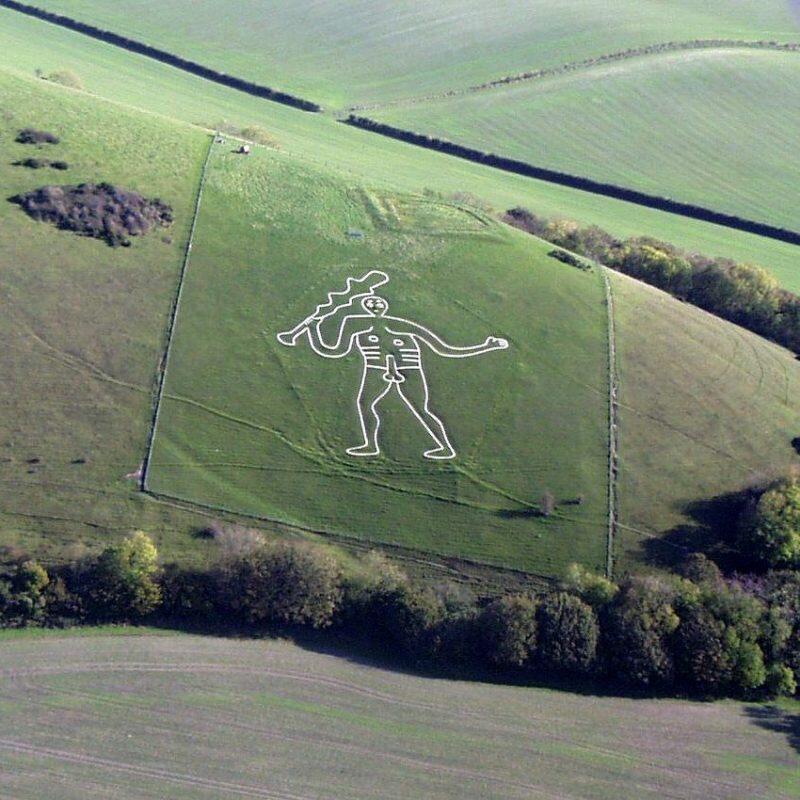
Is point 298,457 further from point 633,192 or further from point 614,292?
point 633,192

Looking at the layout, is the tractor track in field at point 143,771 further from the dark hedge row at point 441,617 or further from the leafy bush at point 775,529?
the leafy bush at point 775,529

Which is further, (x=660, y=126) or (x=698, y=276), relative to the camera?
(x=660, y=126)

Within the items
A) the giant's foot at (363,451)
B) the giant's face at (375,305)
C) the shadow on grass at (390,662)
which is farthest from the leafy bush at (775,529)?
the giant's face at (375,305)

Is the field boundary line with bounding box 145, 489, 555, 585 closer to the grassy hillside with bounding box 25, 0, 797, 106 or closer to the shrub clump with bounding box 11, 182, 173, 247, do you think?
the shrub clump with bounding box 11, 182, 173, 247

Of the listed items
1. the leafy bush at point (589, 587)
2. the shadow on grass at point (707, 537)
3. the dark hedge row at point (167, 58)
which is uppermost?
the dark hedge row at point (167, 58)

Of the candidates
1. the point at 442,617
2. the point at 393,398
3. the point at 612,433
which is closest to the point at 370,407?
the point at 393,398

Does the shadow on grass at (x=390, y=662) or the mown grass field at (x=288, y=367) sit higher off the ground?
the mown grass field at (x=288, y=367)

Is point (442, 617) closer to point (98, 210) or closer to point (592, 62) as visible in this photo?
point (98, 210)

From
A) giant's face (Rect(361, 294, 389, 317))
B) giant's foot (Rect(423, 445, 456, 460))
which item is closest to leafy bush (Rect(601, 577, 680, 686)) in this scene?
giant's foot (Rect(423, 445, 456, 460))
